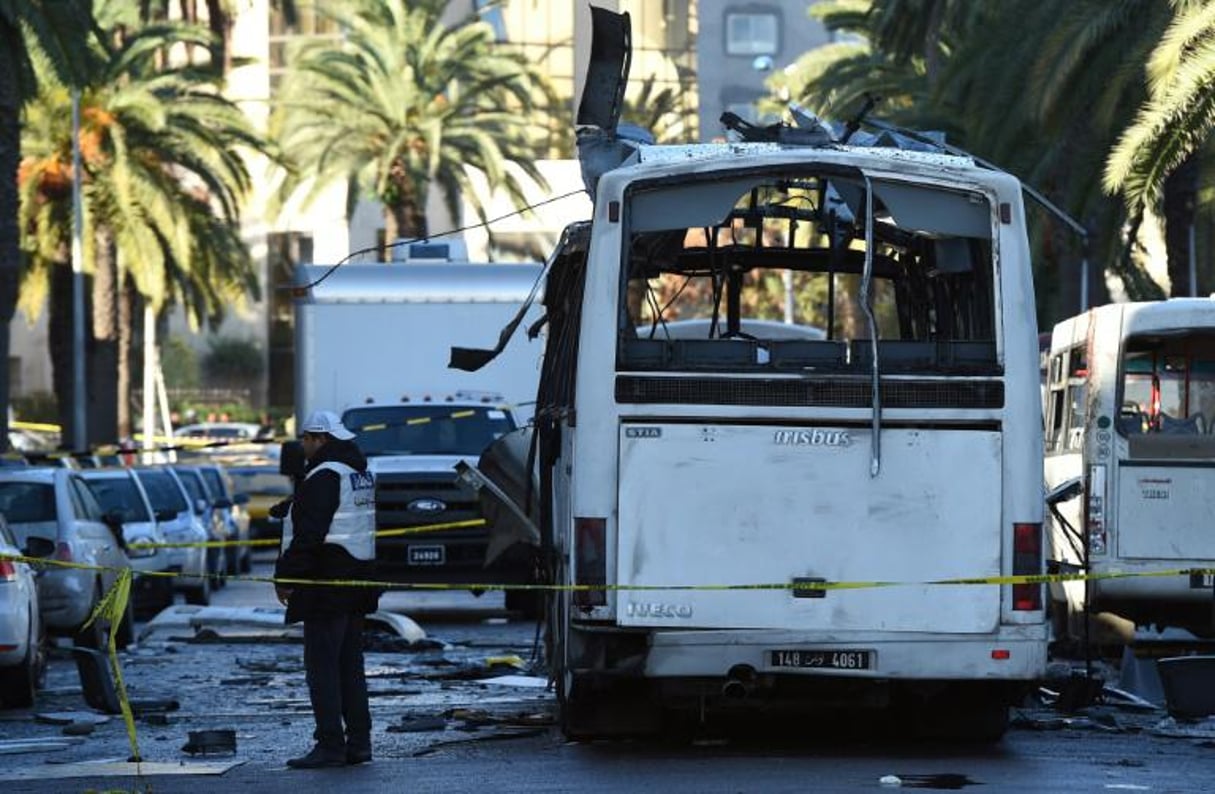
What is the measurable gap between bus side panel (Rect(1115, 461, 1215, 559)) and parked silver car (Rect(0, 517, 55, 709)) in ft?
26.4

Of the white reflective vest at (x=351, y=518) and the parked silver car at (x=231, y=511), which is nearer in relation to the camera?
the white reflective vest at (x=351, y=518)

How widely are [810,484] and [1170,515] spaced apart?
8.07 meters

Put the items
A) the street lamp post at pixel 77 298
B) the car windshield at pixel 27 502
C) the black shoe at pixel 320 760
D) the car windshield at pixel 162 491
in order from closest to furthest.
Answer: the black shoe at pixel 320 760, the car windshield at pixel 27 502, the car windshield at pixel 162 491, the street lamp post at pixel 77 298

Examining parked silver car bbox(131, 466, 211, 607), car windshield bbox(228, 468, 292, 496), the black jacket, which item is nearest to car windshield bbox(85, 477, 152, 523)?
parked silver car bbox(131, 466, 211, 607)

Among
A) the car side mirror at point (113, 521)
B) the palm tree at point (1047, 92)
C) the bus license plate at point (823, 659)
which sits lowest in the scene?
the bus license plate at point (823, 659)

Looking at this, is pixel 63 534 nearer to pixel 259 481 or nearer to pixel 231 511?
pixel 231 511

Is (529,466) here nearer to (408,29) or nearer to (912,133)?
(912,133)

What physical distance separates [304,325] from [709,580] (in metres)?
14.8

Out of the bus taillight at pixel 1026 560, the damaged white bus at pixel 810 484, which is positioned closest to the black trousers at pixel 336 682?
the damaged white bus at pixel 810 484

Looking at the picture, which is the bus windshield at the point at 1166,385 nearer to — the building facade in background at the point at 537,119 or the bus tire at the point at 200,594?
the bus tire at the point at 200,594

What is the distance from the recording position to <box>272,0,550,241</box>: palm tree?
172ft

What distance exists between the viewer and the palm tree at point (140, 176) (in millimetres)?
44750

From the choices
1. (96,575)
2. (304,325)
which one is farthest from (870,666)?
(304,325)

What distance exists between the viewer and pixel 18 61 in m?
30.0
